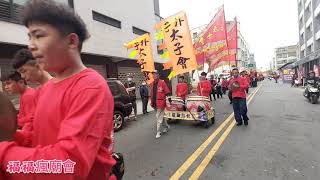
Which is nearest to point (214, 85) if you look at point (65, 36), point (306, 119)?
point (306, 119)

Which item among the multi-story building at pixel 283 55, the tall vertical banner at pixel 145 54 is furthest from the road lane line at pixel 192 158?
the multi-story building at pixel 283 55

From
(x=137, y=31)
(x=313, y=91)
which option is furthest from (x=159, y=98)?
(x=137, y=31)

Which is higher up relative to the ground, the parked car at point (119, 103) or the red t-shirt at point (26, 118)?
the red t-shirt at point (26, 118)

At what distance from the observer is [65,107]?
56.0 inches

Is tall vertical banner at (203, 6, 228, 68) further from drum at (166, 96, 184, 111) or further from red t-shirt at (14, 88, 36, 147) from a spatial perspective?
red t-shirt at (14, 88, 36, 147)

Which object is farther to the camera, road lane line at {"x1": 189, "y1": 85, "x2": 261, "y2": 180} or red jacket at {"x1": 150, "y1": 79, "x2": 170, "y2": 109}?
red jacket at {"x1": 150, "y1": 79, "x2": 170, "y2": 109}

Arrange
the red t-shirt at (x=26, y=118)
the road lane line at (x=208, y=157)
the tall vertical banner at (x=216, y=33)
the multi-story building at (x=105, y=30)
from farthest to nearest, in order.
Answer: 1. the tall vertical banner at (x=216, y=33)
2. the multi-story building at (x=105, y=30)
3. the road lane line at (x=208, y=157)
4. the red t-shirt at (x=26, y=118)

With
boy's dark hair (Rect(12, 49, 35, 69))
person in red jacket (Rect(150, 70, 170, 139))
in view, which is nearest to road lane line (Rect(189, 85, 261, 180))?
person in red jacket (Rect(150, 70, 170, 139))

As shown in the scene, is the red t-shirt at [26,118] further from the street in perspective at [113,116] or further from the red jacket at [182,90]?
the red jacket at [182,90]

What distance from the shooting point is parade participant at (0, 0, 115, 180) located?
48.3 inches

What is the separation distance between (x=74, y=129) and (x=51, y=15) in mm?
520

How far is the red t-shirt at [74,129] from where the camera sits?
122cm

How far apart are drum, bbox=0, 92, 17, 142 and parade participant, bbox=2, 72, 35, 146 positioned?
0.77ft

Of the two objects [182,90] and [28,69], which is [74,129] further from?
[182,90]
